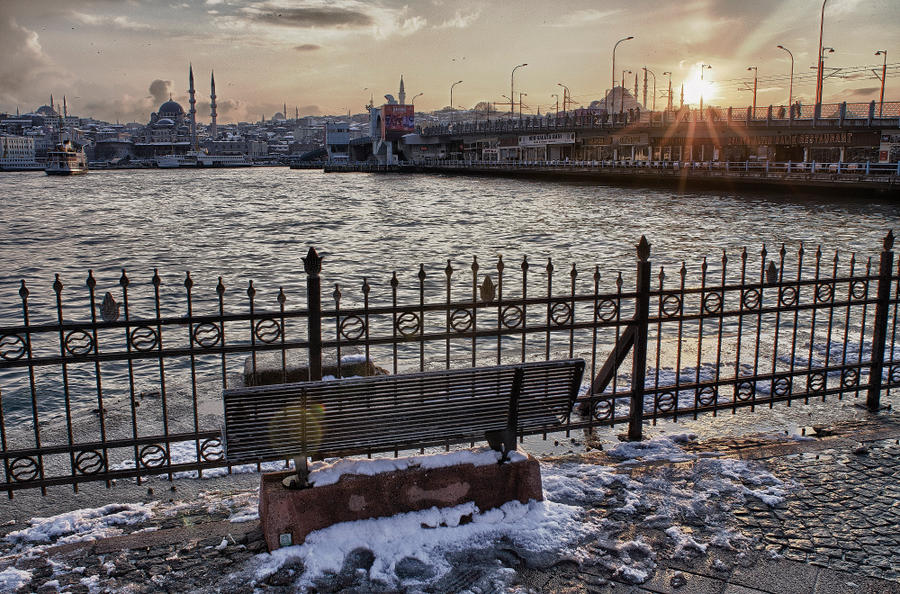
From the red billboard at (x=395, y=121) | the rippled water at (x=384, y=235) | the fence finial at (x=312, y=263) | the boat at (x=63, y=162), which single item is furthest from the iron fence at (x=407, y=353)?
the boat at (x=63, y=162)

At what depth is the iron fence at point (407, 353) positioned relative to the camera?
5090 millimetres

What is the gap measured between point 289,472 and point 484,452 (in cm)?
126

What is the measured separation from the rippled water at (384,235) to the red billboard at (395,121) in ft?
271

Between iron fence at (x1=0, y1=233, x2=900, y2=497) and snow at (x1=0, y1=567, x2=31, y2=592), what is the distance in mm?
915

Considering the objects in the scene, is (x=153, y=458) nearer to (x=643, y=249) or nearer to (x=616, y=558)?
(x=616, y=558)

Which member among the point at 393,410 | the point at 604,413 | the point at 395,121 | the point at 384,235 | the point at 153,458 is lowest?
the point at 384,235

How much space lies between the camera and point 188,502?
5.35m

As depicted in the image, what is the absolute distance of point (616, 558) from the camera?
14.1 feet

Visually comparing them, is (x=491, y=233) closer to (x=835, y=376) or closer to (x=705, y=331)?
(x=705, y=331)

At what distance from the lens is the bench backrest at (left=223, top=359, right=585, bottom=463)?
422cm

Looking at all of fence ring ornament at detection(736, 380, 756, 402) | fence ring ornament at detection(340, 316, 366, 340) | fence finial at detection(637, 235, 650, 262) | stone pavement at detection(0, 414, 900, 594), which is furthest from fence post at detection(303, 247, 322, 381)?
fence ring ornament at detection(736, 380, 756, 402)

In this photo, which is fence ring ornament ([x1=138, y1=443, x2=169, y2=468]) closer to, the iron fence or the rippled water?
the iron fence

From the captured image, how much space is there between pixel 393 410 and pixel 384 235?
33.1 m

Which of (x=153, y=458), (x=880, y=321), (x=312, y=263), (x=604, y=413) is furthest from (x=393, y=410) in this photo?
(x=880, y=321)
